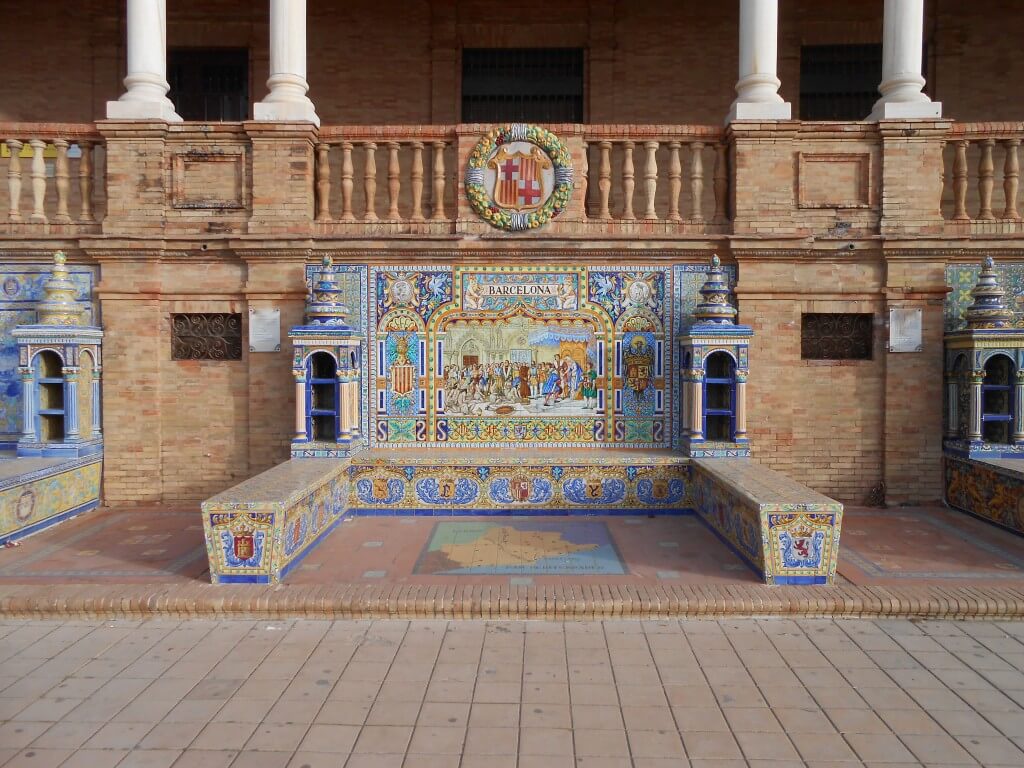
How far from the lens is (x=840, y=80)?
11.9 m

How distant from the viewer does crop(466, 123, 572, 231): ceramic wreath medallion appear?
840cm

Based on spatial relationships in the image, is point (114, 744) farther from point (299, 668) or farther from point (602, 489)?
point (602, 489)

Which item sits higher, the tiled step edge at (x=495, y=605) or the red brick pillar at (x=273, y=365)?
the red brick pillar at (x=273, y=365)

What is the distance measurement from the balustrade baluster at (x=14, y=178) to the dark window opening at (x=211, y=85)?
388 centimetres

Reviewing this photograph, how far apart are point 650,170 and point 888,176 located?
2.61 m

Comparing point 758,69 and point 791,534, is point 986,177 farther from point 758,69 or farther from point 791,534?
point 791,534

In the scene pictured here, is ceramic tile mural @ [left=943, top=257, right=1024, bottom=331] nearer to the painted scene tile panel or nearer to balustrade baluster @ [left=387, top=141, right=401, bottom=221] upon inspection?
the painted scene tile panel

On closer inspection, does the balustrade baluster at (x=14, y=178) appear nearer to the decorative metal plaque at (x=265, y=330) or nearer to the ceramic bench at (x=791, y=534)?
the decorative metal plaque at (x=265, y=330)

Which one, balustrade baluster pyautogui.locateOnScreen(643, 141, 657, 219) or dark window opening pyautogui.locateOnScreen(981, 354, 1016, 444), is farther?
balustrade baluster pyautogui.locateOnScreen(643, 141, 657, 219)

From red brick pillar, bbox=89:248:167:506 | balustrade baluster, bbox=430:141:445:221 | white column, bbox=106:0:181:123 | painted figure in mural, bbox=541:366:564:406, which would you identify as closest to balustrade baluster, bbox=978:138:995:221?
painted figure in mural, bbox=541:366:564:406

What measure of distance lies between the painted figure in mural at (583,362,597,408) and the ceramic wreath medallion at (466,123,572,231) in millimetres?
1757

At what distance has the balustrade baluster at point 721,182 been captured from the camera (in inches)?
336

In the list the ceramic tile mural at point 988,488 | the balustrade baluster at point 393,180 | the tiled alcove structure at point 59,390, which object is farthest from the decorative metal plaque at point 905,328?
the tiled alcove structure at point 59,390

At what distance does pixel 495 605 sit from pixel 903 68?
24.9 feet
